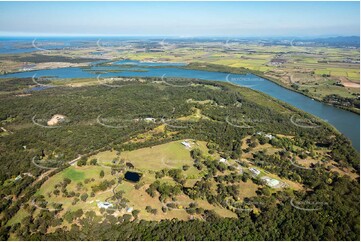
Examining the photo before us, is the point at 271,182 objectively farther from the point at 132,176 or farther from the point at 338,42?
the point at 338,42

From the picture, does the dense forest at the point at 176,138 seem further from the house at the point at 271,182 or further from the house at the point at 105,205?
the house at the point at 271,182

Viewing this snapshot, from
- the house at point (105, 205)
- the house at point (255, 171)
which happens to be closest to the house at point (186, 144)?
the house at point (255, 171)

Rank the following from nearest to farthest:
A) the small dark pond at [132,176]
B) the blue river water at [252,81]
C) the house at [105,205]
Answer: the house at [105,205]
the small dark pond at [132,176]
the blue river water at [252,81]

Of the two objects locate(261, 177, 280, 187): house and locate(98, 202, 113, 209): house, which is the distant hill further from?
locate(98, 202, 113, 209): house

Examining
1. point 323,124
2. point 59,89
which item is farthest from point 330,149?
point 59,89

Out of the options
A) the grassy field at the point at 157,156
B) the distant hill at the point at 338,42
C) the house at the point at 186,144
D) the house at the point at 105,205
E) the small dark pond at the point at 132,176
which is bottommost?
the house at the point at 105,205

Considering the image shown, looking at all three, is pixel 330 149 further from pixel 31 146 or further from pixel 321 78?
pixel 321 78
